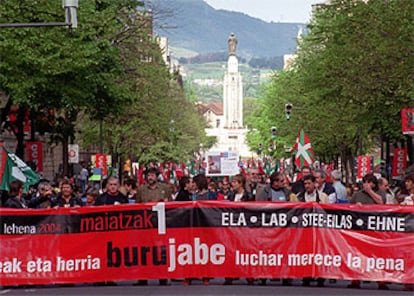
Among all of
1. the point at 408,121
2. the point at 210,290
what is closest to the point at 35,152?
the point at 408,121

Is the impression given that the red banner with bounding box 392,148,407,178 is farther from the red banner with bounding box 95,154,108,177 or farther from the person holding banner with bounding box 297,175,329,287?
the person holding banner with bounding box 297,175,329,287

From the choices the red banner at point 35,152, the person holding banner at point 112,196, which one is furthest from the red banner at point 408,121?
the person holding banner at point 112,196

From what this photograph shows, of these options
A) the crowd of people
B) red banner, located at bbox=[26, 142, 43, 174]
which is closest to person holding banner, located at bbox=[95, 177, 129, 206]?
the crowd of people

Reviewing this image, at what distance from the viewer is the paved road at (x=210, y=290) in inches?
577

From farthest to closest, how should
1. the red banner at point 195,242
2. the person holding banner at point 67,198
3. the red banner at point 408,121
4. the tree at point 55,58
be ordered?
the red banner at point 408,121, the tree at point 55,58, the person holding banner at point 67,198, the red banner at point 195,242

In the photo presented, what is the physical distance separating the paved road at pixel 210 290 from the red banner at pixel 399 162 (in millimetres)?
32257

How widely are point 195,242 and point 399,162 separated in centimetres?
3393

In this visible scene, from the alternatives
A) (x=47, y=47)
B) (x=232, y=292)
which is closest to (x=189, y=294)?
(x=232, y=292)

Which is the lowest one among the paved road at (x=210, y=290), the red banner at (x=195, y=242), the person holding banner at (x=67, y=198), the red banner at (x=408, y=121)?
the paved road at (x=210, y=290)

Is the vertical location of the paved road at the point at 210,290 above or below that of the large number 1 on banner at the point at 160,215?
below

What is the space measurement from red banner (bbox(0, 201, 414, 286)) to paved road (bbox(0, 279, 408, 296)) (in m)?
0.17

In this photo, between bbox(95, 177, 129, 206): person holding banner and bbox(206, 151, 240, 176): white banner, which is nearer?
bbox(95, 177, 129, 206): person holding banner

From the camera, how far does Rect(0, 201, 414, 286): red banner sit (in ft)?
50.4

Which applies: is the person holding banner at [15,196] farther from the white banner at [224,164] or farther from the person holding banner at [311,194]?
the white banner at [224,164]
